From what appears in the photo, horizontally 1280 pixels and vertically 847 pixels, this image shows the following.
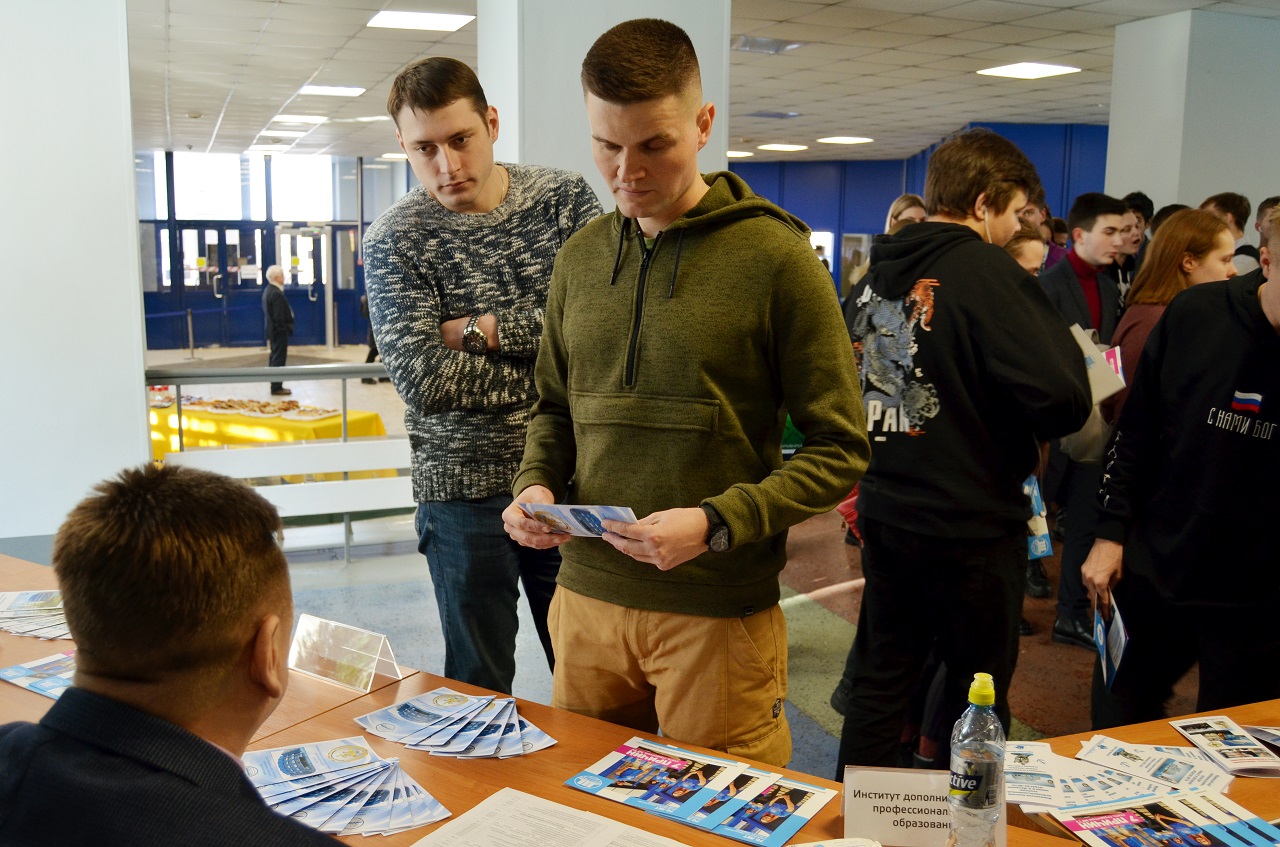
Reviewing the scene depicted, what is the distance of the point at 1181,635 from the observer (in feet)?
7.18

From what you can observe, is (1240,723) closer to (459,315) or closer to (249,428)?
(459,315)

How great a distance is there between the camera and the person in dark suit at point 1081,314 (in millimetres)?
4094

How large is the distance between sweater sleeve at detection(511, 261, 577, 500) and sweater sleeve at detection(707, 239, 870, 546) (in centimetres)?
42

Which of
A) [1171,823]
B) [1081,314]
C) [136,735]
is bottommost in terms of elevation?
[1171,823]

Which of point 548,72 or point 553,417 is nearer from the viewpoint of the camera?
point 553,417

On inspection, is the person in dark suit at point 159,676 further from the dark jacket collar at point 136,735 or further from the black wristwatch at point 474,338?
the black wristwatch at point 474,338

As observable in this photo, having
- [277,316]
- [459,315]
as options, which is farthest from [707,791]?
[277,316]

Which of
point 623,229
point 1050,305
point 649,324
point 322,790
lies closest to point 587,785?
point 322,790

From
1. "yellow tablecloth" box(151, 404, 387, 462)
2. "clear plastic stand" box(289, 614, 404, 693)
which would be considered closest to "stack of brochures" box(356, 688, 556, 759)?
"clear plastic stand" box(289, 614, 404, 693)

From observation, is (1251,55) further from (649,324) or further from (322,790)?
(322,790)

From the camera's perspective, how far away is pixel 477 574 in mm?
2135

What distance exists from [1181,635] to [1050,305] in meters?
0.76

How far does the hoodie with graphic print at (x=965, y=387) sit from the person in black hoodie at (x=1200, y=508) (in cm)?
19

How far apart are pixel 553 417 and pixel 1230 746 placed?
129 centimetres
